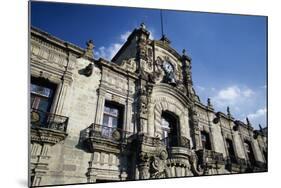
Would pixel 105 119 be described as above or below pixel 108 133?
above

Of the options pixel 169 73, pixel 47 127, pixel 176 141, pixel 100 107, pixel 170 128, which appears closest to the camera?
pixel 47 127

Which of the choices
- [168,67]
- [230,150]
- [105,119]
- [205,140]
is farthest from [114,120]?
[230,150]

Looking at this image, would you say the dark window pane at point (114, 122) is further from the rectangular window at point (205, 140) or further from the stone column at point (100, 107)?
the rectangular window at point (205, 140)

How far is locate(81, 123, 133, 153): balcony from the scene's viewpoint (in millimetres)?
4355

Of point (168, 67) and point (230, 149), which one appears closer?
point (168, 67)

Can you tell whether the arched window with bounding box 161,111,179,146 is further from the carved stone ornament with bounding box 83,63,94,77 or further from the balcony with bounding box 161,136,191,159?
the carved stone ornament with bounding box 83,63,94,77

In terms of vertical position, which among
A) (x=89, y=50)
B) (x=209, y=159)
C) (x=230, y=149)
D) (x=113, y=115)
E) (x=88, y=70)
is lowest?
(x=209, y=159)

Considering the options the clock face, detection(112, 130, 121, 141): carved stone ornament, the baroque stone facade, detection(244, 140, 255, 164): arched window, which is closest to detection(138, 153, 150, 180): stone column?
the baroque stone facade

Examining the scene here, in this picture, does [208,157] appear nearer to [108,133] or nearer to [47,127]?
[108,133]

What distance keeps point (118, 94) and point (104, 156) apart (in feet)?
5.72

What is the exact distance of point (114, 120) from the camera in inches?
212

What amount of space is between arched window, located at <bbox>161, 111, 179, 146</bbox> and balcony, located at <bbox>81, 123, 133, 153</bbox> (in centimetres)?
138

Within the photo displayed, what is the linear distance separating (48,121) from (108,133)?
1337 millimetres
